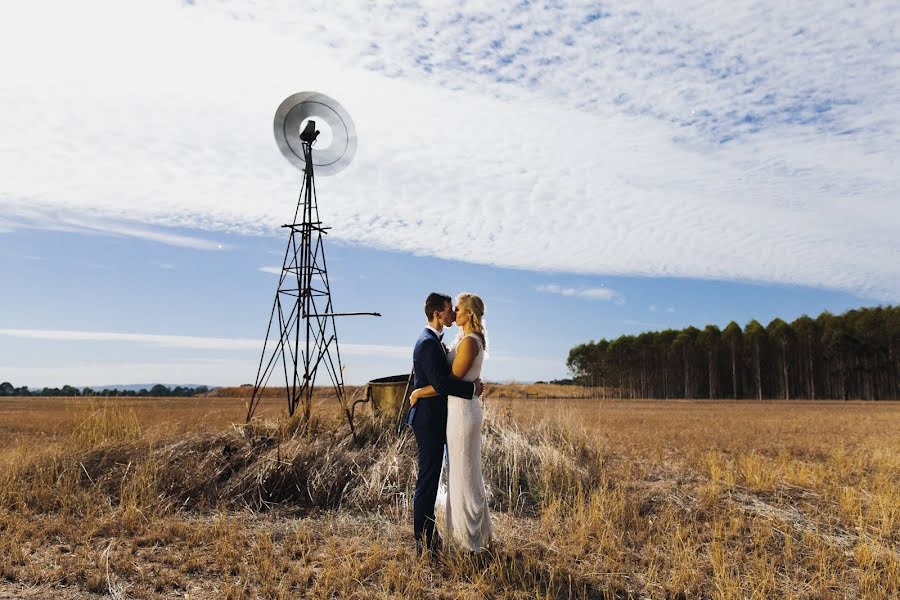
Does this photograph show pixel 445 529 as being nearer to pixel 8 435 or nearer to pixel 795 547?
pixel 795 547

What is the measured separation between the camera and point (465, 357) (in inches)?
206

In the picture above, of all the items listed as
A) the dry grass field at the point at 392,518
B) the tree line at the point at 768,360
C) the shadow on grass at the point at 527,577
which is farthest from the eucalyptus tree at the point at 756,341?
the shadow on grass at the point at 527,577

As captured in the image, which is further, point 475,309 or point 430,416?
point 430,416

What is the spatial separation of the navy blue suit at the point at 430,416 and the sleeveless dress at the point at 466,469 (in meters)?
0.08

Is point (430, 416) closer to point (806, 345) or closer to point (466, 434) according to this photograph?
point (466, 434)

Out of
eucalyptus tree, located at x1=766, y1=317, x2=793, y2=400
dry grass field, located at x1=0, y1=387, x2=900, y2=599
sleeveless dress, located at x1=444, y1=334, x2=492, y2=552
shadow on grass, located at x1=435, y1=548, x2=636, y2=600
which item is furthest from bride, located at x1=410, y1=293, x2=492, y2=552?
eucalyptus tree, located at x1=766, y1=317, x2=793, y2=400

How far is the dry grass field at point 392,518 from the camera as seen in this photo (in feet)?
17.3

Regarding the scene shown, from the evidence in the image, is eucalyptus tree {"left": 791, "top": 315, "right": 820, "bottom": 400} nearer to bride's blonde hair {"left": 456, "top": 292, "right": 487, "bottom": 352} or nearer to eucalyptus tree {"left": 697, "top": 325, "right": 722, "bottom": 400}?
eucalyptus tree {"left": 697, "top": 325, "right": 722, "bottom": 400}

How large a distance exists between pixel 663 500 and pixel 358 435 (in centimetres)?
412

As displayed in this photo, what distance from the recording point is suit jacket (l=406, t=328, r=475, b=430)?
5195 millimetres

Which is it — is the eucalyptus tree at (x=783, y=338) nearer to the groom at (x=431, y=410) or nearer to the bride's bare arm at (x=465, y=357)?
the groom at (x=431, y=410)

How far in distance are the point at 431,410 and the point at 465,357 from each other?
55 centimetres

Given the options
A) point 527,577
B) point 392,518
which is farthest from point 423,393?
point 392,518

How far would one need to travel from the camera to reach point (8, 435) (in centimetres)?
1548
